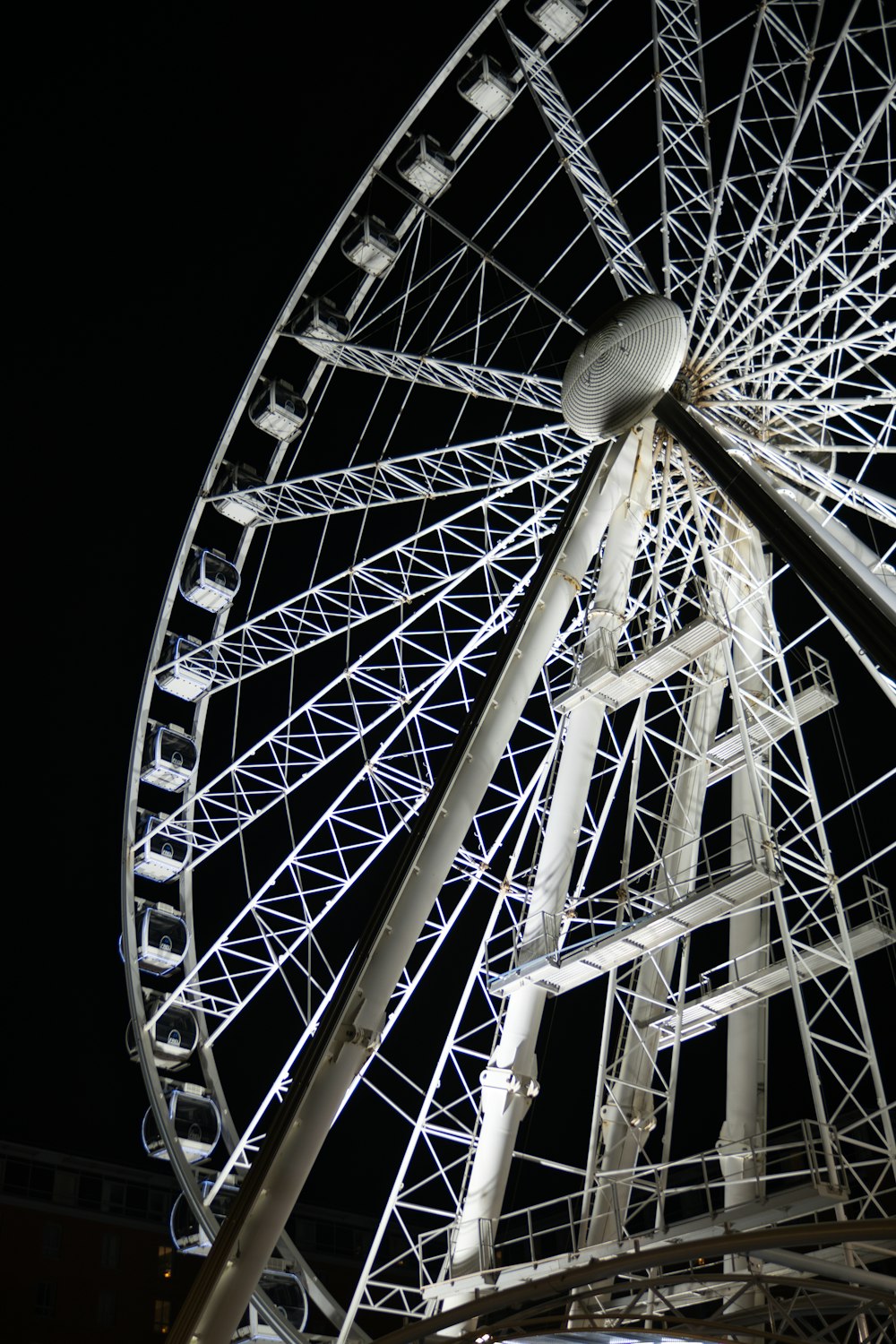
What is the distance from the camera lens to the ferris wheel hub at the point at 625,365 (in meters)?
18.3

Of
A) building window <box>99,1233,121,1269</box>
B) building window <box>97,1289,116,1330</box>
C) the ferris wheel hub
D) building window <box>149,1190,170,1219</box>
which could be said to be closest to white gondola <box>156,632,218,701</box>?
the ferris wheel hub

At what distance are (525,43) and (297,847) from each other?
12.7 metres

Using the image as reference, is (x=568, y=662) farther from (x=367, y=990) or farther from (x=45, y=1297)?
(x=45, y=1297)

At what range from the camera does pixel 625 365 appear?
60.9 feet

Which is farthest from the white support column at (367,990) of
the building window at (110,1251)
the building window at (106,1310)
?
the building window at (110,1251)

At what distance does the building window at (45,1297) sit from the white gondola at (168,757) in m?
24.1

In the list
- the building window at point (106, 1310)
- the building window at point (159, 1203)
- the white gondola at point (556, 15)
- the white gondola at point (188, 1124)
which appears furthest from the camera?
the building window at point (159, 1203)

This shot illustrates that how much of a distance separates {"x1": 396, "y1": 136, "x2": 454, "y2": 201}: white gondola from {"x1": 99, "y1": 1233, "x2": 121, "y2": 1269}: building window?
1318 inches

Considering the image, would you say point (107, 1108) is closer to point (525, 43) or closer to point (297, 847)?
point (297, 847)

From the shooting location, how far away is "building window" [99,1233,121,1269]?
4378 centimetres

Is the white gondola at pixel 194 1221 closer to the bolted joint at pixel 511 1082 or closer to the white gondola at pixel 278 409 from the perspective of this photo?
the bolted joint at pixel 511 1082

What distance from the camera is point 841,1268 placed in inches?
482

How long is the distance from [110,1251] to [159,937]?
86.6ft

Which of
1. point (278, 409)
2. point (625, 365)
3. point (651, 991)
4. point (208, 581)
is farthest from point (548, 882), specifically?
point (278, 409)
